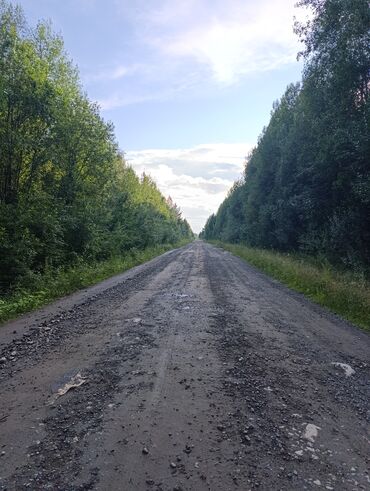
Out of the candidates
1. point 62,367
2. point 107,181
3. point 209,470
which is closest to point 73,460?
point 209,470

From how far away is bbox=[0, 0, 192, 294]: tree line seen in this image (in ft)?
41.1

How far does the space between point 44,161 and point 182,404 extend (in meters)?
14.0

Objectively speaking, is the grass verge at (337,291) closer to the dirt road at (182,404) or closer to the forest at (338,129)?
the dirt road at (182,404)

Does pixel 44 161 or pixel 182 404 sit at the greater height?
pixel 44 161

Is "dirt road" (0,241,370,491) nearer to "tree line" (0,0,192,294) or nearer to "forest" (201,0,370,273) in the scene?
"tree line" (0,0,192,294)

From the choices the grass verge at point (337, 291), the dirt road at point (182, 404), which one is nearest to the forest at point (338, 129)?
the grass verge at point (337, 291)

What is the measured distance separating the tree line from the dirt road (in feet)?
19.7

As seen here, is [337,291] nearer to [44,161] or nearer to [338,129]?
[338,129]

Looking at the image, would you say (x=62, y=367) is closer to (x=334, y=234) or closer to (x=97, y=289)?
(x=97, y=289)

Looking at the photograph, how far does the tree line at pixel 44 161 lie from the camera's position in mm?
12516

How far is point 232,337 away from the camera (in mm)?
6309

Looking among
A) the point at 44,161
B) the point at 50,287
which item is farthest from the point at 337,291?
the point at 44,161

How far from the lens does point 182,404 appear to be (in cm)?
389

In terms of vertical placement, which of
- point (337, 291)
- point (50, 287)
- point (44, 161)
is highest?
point (44, 161)
